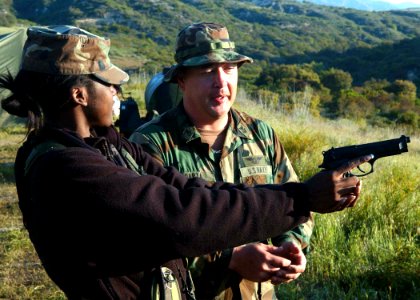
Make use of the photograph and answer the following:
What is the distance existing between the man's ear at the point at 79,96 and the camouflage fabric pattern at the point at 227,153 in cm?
77

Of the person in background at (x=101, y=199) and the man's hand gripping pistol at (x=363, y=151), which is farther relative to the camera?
the man's hand gripping pistol at (x=363, y=151)

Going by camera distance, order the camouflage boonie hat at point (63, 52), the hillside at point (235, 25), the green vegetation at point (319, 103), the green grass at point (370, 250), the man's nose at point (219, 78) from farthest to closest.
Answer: the hillside at point (235, 25), the green vegetation at point (319, 103), the green grass at point (370, 250), the man's nose at point (219, 78), the camouflage boonie hat at point (63, 52)

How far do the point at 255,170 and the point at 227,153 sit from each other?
0.15 meters

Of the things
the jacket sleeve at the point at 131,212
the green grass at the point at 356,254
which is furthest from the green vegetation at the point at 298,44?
the jacket sleeve at the point at 131,212

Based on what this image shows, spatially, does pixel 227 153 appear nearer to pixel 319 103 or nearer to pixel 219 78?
pixel 219 78

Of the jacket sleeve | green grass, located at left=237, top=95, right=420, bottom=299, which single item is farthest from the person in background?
green grass, located at left=237, top=95, right=420, bottom=299

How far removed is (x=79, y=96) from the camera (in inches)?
68.7

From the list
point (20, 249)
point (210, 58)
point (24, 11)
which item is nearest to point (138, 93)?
point (20, 249)

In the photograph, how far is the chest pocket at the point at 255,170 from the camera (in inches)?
100

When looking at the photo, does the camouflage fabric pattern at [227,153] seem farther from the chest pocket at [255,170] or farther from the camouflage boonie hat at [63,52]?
the camouflage boonie hat at [63,52]

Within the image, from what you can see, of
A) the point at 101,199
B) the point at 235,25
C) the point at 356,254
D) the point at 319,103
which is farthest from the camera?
the point at 235,25

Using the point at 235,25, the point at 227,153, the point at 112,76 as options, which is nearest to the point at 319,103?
the point at 227,153

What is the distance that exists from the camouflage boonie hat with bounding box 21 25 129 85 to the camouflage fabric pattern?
2.66 ft

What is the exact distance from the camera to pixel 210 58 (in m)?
2.58
